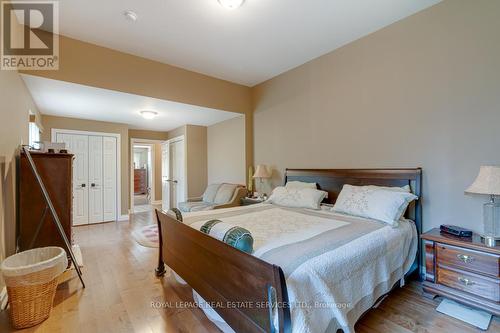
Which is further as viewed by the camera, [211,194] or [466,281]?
[211,194]

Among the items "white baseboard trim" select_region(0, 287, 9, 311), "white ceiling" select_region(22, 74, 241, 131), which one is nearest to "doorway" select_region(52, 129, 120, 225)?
"white ceiling" select_region(22, 74, 241, 131)

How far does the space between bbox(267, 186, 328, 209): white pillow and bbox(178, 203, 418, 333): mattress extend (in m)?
0.45

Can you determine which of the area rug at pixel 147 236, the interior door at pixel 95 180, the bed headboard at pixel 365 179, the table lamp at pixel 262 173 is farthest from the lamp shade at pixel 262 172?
the interior door at pixel 95 180

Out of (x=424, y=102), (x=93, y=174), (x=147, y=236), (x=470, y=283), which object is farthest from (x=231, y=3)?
(x=93, y=174)

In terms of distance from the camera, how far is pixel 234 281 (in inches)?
57.5

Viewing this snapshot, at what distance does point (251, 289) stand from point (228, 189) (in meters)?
3.25

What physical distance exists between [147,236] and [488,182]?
15.4 ft

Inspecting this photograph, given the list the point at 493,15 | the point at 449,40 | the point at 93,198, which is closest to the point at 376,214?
the point at 449,40

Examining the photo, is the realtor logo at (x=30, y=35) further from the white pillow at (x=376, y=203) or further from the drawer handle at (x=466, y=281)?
the drawer handle at (x=466, y=281)

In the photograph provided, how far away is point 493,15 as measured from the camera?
83.8 inches

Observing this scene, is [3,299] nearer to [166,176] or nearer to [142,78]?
[142,78]

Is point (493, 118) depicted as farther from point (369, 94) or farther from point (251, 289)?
point (251, 289)

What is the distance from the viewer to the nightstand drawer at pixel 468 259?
1824 mm

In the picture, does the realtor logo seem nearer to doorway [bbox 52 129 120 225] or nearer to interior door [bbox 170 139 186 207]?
doorway [bbox 52 129 120 225]
